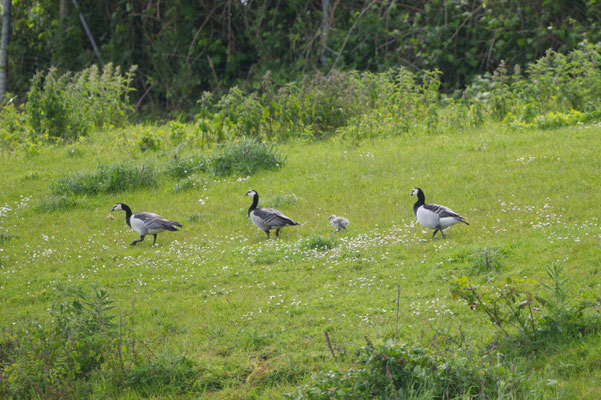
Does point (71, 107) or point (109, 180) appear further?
point (71, 107)

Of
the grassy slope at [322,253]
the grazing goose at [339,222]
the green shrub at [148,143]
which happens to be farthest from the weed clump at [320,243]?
the green shrub at [148,143]

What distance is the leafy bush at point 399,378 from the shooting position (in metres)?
5.93

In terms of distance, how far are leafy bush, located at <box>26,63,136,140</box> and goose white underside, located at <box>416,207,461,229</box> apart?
42.2ft

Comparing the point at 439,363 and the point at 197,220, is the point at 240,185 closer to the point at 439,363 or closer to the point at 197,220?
the point at 197,220

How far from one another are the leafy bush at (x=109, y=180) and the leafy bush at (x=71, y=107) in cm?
507

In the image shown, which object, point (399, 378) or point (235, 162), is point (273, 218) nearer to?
point (235, 162)

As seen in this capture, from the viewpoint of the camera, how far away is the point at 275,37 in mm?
26359

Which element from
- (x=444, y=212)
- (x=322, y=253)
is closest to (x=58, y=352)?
(x=322, y=253)

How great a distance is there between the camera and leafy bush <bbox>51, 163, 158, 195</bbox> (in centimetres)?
1501

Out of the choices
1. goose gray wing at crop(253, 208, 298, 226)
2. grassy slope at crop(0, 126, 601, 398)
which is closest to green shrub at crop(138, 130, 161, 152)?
grassy slope at crop(0, 126, 601, 398)

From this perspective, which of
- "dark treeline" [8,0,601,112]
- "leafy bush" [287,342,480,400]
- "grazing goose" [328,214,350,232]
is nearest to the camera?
"leafy bush" [287,342,480,400]

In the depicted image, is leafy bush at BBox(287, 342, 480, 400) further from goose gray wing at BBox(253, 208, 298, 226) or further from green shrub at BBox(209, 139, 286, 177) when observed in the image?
green shrub at BBox(209, 139, 286, 177)

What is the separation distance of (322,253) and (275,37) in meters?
17.4

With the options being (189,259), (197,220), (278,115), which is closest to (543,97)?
(278,115)
